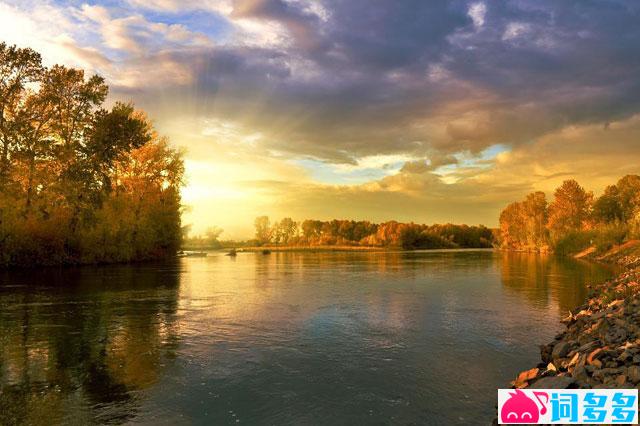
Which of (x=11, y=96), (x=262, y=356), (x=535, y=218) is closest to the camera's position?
(x=262, y=356)

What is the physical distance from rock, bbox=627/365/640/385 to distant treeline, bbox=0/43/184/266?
208ft

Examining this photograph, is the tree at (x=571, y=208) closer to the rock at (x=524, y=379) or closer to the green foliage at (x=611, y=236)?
the green foliage at (x=611, y=236)

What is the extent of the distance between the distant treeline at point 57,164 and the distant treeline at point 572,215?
318 ft

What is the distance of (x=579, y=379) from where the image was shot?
1166 cm

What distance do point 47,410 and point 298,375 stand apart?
7.35 metres

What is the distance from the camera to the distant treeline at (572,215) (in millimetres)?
113438

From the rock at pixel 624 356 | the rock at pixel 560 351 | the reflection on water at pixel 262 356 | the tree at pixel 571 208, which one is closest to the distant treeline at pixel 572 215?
the tree at pixel 571 208

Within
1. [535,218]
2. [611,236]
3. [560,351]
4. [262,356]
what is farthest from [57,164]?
[535,218]

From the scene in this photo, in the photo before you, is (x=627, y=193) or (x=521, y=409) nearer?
(x=521, y=409)

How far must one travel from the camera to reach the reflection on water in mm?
12055
